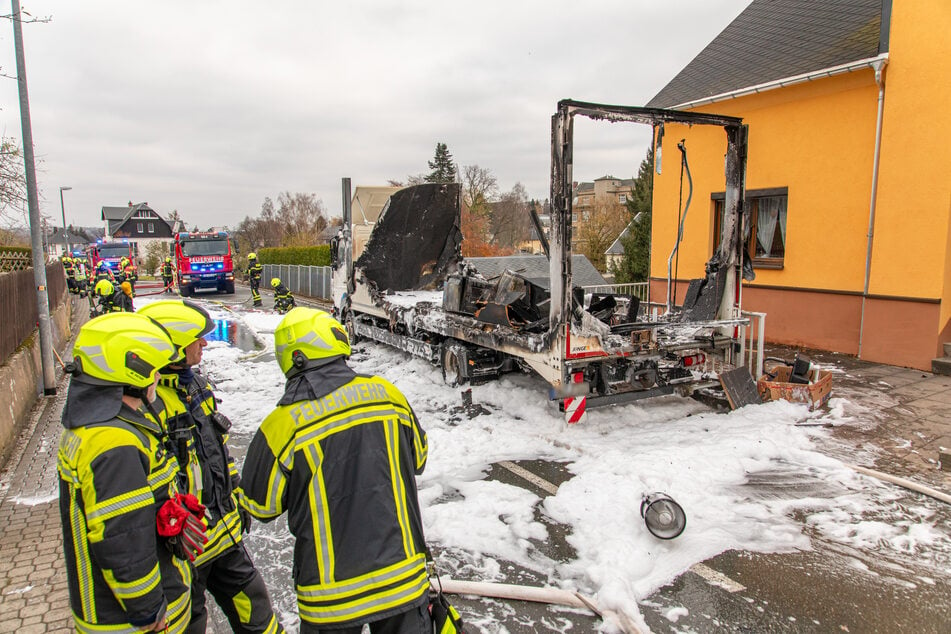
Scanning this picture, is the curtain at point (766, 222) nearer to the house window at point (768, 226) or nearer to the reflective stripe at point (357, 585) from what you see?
the house window at point (768, 226)

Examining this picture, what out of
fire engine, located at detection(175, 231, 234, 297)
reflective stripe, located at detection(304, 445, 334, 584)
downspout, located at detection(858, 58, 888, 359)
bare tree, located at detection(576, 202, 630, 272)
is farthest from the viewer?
bare tree, located at detection(576, 202, 630, 272)

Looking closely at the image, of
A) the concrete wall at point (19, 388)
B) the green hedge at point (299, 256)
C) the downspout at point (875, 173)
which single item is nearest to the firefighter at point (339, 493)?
the concrete wall at point (19, 388)

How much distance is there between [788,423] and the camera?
6207 millimetres

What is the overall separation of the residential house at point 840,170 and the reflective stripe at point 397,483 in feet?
30.8

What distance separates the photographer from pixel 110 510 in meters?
1.97

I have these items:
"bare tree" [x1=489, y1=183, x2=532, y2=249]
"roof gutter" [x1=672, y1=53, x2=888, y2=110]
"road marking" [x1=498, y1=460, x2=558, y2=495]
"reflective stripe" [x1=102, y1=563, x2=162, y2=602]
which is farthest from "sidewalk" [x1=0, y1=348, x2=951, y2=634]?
"bare tree" [x1=489, y1=183, x2=532, y2=249]

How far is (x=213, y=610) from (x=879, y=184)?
10350 millimetres

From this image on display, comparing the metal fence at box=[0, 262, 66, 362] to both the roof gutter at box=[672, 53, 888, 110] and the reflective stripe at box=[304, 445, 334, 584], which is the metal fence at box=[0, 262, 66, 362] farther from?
the roof gutter at box=[672, 53, 888, 110]

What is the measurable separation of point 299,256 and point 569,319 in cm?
2512

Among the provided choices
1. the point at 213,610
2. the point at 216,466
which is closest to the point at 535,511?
the point at 213,610

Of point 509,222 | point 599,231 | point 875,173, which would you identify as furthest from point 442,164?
point 875,173

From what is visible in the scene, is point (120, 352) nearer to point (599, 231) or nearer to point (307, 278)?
point (307, 278)

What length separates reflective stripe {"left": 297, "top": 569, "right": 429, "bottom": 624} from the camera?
2059 millimetres

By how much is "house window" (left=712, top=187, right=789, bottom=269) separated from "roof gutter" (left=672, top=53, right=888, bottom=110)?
1.78m
